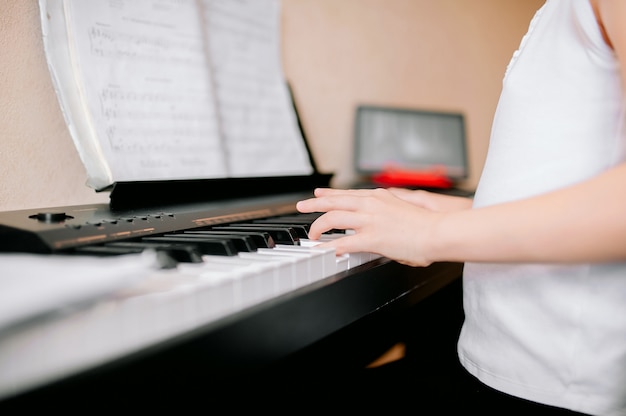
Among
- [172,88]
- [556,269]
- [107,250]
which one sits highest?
[172,88]

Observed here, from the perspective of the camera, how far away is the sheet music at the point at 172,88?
2.72 ft

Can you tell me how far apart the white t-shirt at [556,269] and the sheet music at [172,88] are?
524mm

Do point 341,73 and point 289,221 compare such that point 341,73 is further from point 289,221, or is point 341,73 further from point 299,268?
point 299,268

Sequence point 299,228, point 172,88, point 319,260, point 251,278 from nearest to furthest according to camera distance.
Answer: point 251,278 → point 319,260 → point 299,228 → point 172,88

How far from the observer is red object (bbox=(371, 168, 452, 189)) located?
156 centimetres

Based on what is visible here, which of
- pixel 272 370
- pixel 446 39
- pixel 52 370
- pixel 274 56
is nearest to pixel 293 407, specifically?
pixel 272 370

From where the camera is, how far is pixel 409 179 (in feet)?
5.15

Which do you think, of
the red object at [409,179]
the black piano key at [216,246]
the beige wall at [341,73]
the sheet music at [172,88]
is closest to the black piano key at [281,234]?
the black piano key at [216,246]

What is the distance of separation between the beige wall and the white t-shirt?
2.34ft

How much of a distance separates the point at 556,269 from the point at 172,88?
0.69 meters

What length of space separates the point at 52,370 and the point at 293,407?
537mm

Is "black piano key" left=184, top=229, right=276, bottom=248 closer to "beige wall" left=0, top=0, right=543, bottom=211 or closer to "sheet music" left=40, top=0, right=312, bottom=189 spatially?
"sheet music" left=40, top=0, right=312, bottom=189

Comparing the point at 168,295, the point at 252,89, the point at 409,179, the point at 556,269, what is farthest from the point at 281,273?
the point at 409,179

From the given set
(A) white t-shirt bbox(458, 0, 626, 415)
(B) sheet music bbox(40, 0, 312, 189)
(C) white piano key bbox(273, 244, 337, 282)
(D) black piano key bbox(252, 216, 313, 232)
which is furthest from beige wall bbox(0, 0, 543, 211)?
(A) white t-shirt bbox(458, 0, 626, 415)
